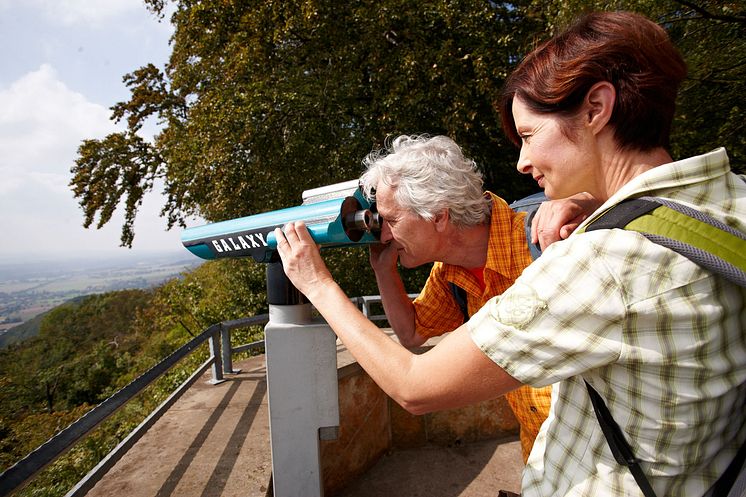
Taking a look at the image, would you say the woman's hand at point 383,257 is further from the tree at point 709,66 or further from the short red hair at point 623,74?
the tree at point 709,66

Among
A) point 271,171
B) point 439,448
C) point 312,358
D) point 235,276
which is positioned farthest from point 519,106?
point 235,276

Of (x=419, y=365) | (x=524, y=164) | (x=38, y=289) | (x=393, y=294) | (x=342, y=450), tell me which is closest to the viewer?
(x=419, y=365)

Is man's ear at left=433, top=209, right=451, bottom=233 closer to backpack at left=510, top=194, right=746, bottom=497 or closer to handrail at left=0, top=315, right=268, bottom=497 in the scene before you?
backpack at left=510, top=194, right=746, bottom=497

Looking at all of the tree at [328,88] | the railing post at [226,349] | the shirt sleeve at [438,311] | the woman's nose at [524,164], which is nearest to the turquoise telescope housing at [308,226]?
the woman's nose at [524,164]

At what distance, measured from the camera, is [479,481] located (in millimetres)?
3008

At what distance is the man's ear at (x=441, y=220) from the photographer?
56.2 inches

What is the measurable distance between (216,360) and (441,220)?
207 centimetres

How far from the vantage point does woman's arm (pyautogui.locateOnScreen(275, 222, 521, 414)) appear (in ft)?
2.39

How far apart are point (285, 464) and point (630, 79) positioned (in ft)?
3.71

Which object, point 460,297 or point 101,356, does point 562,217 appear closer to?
point 460,297

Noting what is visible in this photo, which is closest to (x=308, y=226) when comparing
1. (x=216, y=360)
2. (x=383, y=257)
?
(x=383, y=257)

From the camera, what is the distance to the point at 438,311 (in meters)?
1.69

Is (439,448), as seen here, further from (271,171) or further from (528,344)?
Answer: (271,171)

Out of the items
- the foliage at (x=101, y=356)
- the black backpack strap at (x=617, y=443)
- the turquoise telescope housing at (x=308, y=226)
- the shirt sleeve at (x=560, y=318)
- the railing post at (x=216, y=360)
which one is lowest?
the foliage at (x=101, y=356)
